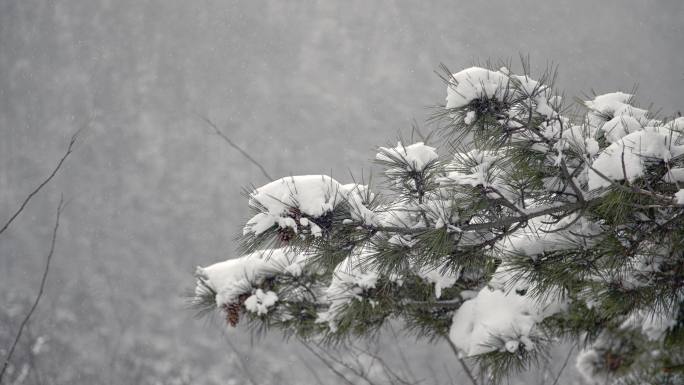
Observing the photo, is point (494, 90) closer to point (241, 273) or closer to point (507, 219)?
point (507, 219)

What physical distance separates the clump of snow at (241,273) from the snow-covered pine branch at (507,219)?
2cm

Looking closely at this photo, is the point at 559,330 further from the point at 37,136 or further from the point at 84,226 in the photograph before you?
the point at 37,136

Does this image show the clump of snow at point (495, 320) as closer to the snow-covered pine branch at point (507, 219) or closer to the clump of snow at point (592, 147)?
the snow-covered pine branch at point (507, 219)

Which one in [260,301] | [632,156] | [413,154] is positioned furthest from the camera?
[260,301]

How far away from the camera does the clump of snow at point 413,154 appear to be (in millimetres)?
1702

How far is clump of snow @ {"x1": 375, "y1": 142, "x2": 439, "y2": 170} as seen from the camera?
1.70 metres

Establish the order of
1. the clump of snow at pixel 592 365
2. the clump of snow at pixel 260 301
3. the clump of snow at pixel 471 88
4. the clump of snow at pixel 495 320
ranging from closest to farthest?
1. the clump of snow at pixel 471 88
2. the clump of snow at pixel 495 320
3. the clump of snow at pixel 260 301
4. the clump of snow at pixel 592 365

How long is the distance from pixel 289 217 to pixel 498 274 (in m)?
0.90

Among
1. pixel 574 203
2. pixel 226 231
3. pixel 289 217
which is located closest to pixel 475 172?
pixel 574 203

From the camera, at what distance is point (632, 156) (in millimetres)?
1436

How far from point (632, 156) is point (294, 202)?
0.87 metres

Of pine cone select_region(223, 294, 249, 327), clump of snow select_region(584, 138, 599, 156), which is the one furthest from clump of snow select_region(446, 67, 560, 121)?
pine cone select_region(223, 294, 249, 327)

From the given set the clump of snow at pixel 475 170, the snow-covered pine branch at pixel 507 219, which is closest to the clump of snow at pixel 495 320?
the snow-covered pine branch at pixel 507 219

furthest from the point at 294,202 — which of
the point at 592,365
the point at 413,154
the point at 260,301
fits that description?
the point at 592,365
